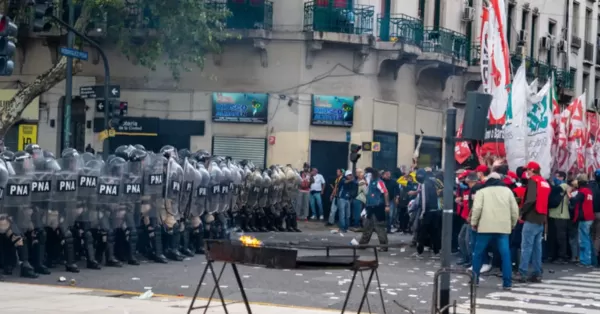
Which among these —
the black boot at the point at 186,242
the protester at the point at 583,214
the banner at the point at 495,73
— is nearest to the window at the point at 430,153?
the banner at the point at 495,73

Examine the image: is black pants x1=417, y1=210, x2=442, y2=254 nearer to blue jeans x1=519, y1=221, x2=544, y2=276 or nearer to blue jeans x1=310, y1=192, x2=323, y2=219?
blue jeans x1=519, y1=221, x2=544, y2=276

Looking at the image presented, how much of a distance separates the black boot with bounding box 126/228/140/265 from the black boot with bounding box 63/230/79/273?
4.13 feet

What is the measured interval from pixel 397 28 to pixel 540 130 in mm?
13171

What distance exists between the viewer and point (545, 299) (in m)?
14.3

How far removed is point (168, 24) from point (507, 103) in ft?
41.2

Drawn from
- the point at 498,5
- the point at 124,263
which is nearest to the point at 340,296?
the point at 124,263

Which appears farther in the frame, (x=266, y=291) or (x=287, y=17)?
(x=287, y=17)

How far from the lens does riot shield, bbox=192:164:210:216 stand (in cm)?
1814

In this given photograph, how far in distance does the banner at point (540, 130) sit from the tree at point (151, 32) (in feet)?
36.9

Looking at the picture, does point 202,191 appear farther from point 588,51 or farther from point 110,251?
point 588,51

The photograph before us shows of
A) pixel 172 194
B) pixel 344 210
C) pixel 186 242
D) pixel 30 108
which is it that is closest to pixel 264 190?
pixel 344 210

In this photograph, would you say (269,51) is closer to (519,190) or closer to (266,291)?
(519,190)

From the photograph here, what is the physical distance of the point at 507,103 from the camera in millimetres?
21375

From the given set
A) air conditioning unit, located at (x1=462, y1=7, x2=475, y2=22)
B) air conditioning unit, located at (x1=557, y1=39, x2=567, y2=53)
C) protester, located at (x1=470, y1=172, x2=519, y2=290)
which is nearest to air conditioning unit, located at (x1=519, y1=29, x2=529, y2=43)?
air conditioning unit, located at (x1=557, y1=39, x2=567, y2=53)
